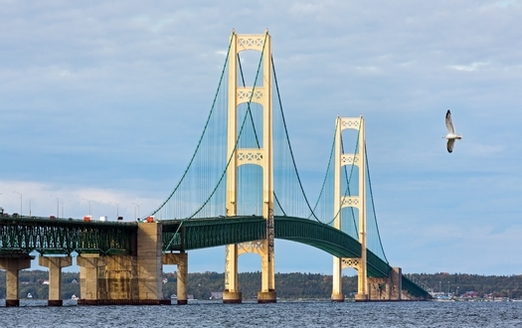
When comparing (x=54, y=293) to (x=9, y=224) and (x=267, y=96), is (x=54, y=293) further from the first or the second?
(x=267, y=96)

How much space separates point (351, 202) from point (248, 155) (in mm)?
44724

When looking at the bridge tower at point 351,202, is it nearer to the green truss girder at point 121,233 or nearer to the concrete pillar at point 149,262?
the green truss girder at point 121,233

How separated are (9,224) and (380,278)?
9151cm

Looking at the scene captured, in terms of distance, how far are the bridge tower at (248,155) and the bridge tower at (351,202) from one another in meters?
33.7

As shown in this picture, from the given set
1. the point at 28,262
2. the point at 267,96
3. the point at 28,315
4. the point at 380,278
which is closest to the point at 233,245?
the point at 267,96

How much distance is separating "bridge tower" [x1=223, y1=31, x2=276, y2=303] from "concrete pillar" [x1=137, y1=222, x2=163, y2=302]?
14.6 metres

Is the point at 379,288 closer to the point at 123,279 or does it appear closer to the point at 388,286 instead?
the point at 388,286

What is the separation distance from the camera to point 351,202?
494ft

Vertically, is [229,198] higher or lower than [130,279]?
higher

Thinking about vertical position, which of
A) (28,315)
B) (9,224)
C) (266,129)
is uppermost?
(266,129)

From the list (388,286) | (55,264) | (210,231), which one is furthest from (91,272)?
(388,286)

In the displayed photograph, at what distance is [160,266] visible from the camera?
92188 mm

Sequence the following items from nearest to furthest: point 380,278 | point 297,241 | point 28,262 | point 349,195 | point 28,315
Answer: point 28,315 < point 28,262 < point 297,241 < point 349,195 < point 380,278

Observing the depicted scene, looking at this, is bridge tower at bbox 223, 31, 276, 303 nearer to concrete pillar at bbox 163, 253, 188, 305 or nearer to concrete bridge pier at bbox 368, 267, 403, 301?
concrete pillar at bbox 163, 253, 188, 305
